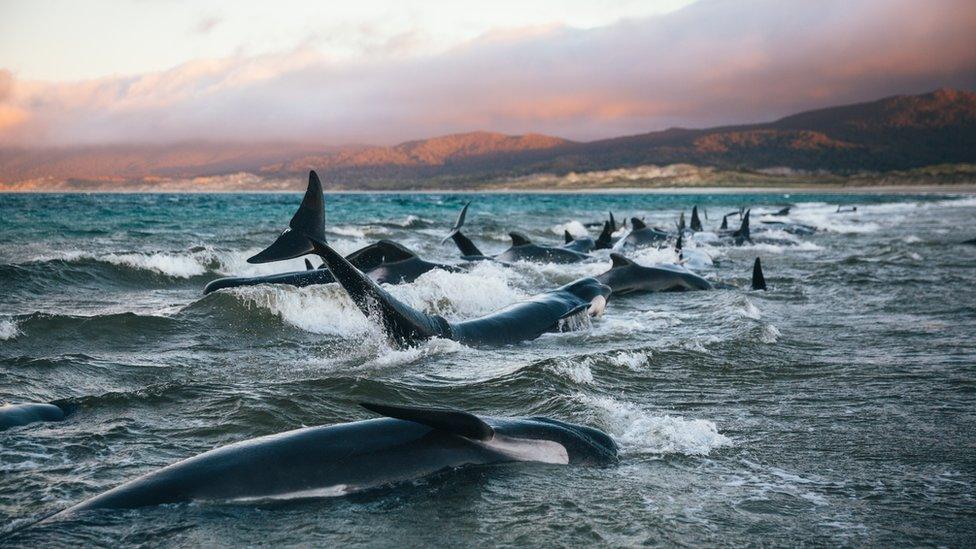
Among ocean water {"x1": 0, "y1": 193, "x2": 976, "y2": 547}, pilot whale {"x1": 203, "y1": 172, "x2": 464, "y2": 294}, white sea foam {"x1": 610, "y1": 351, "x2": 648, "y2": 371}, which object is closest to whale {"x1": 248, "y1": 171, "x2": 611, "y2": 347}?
ocean water {"x1": 0, "y1": 193, "x2": 976, "y2": 547}

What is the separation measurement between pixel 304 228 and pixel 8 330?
4.19 m

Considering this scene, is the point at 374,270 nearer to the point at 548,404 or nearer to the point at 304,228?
the point at 304,228

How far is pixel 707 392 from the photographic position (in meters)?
7.79

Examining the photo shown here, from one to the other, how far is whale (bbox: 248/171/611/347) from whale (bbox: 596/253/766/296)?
127 inches

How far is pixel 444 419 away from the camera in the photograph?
189 inches

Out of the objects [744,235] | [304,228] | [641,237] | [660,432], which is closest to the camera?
[660,432]

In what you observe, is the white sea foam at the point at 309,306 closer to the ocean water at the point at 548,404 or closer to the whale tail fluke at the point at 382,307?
the ocean water at the point at 548,404

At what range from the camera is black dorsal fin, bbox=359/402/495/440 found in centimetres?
466

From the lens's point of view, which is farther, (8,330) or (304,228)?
(8,330)

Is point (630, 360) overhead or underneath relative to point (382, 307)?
underneath

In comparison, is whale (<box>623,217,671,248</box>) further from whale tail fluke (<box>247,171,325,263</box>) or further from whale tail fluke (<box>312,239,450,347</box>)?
whale tail fluke (<box>247,171,325,263</box>)

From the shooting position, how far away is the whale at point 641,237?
25569mm

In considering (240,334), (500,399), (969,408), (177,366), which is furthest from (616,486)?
(240,334)

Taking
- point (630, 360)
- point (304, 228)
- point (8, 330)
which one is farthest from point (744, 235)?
point (8, 330)
